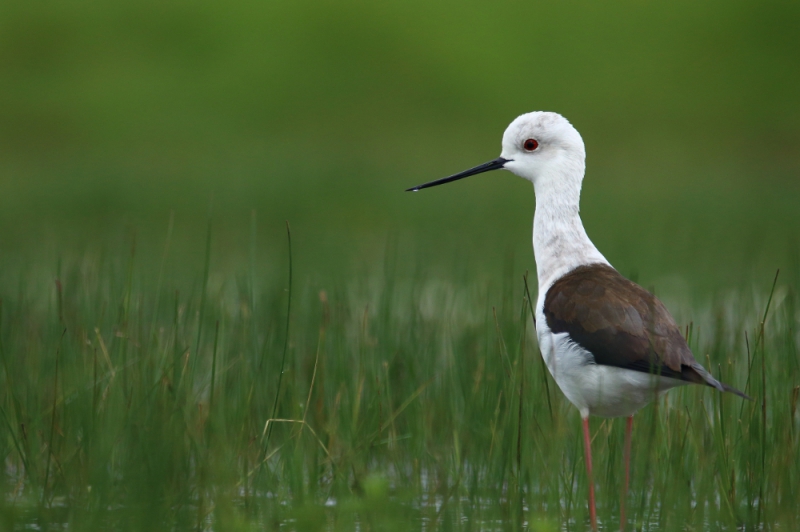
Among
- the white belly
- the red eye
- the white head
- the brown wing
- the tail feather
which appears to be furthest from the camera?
the red eye

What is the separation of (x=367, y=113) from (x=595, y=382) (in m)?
16.5

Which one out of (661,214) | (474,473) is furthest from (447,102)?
(474,473)

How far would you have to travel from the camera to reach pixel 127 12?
73.2ft

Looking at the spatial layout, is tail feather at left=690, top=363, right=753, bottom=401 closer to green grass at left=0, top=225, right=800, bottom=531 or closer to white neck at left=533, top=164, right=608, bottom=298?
green grass at left=0, top=225, right=800, bottom=531

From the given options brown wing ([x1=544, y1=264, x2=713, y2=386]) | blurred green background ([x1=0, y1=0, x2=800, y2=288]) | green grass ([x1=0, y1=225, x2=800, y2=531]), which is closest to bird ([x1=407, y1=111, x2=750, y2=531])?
brown wing ([x1=544, y1=264, x2=713, y2=386])

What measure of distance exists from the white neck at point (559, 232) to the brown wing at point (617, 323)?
0.53ft

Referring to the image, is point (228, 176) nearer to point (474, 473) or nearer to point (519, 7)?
point (519, 7)

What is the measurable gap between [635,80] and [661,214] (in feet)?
19.7

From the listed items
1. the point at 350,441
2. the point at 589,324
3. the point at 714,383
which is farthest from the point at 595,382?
the point at 350,441

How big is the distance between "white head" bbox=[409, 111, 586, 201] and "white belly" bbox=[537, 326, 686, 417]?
0.92 meters

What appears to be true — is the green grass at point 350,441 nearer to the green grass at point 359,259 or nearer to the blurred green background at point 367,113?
the green grass at point 359,259

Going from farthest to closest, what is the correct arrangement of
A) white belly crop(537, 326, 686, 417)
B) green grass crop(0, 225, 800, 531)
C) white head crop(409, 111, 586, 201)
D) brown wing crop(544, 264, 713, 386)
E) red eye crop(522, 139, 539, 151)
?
red eye crop(522, 139, 539, 151), white head crop(409, 111, 586, 201), white belly crop(537, 326, 686, 417), brown wing crop(544, 264, 713, 386), green grass crop(0, 225, 800, 531)

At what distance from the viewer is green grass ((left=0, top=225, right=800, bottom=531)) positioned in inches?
157

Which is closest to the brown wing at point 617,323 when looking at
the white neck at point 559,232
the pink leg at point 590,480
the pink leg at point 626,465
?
the white neck at point 559,232
